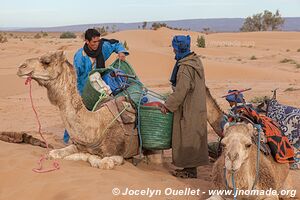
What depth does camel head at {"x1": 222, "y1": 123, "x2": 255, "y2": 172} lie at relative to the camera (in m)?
4.04

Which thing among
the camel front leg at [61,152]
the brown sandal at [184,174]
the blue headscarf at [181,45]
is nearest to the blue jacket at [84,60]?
the blue headscarf at [181,45]

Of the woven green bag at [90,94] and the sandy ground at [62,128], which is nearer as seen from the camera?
the sandy ground at [62,128]

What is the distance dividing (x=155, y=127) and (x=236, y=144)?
7.92 ft

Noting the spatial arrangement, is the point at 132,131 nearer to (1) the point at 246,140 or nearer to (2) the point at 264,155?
(2) the point at 264,155

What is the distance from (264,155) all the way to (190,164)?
1510mm

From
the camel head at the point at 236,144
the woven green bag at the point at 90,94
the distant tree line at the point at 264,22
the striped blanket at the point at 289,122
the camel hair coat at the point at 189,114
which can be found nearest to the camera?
the camel head at the point at 236,144

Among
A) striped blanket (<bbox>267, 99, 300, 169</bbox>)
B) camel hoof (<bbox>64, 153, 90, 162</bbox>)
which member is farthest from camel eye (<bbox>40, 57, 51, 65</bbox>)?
striped blanket (<bbox>267, 99, 300, 169</bbox>)

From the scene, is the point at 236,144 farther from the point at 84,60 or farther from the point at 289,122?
the point at 84,60

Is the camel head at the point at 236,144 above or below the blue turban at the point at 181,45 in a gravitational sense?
below

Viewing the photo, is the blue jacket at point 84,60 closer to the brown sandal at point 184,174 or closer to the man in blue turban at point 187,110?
the man in blue turban at point 187,110

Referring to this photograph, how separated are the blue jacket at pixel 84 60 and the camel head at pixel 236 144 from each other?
11.2 ft

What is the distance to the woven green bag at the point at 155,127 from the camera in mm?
6422

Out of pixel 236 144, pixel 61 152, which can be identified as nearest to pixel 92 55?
pixel 61 152

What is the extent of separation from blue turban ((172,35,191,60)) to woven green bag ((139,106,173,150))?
77cm
